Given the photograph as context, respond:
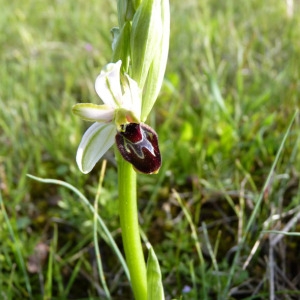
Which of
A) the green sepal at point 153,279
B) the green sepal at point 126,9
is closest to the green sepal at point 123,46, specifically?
the green sepal at point 126,9

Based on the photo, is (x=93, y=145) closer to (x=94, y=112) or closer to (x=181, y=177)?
(x=94, y=112)

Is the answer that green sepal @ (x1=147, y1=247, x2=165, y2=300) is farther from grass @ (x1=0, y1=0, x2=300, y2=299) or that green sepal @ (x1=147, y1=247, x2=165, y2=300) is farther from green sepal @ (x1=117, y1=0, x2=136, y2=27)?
green sepal @ (x1=117, y1=0, x2=136, y2=27)

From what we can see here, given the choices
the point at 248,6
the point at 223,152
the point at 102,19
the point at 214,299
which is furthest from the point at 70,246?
the point at 248,6

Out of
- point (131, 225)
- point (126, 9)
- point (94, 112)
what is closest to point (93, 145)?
point (94, 112)

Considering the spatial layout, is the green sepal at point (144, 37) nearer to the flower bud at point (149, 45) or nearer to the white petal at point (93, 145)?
the flower bud at point (149, 45)

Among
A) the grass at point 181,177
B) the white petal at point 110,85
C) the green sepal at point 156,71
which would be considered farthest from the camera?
the grass at point 181,177

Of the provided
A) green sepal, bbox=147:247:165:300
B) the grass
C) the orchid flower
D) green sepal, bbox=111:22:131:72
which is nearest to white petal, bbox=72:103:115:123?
the orchid flower

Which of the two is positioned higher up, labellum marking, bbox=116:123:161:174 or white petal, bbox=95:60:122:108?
white petal, bbox=95:60:122:108
